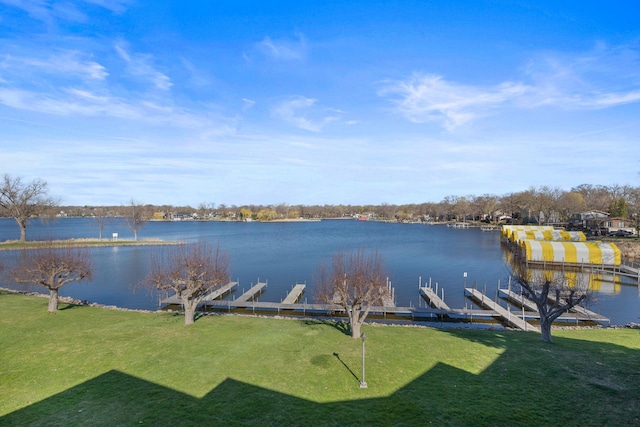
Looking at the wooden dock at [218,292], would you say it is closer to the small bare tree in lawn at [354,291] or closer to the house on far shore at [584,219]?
the small bare tree in lawn at [354,291]

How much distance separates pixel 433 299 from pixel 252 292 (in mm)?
16562

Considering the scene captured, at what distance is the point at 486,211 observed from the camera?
138 meters

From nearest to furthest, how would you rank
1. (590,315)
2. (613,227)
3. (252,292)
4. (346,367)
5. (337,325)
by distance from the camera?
(346,367), (337,325), (590,315), (252,292), (613,227)

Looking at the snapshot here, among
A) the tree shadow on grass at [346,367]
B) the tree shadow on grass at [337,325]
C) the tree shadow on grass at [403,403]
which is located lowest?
the tree shadow on grass at [337,325]

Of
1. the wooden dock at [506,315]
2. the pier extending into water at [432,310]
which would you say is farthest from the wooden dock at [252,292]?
the wooden dock at [506,315]

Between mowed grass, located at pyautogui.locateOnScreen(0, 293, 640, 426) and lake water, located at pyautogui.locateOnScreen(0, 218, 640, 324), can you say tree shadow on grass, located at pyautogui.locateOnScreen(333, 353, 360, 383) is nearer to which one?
mowed grass, located at pyautogui.locateOnScreen(0, 293, 640, 426)

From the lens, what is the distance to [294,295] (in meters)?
32.2

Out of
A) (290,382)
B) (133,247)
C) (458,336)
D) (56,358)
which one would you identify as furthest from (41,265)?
(133,247)

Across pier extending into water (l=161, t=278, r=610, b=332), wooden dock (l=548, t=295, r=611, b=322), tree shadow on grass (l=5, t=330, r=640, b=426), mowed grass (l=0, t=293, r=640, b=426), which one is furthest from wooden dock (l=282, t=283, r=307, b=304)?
wooden dock (l=548, t=295, r=611, b=322)

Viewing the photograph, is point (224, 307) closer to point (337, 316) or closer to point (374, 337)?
point (337, 316)

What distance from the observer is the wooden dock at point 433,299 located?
28961mm

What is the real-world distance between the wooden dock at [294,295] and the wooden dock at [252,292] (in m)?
3.36

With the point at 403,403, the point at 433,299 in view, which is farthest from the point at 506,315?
the point at 403,403

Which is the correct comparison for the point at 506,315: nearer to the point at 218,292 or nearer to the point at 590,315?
the point at 590,315
